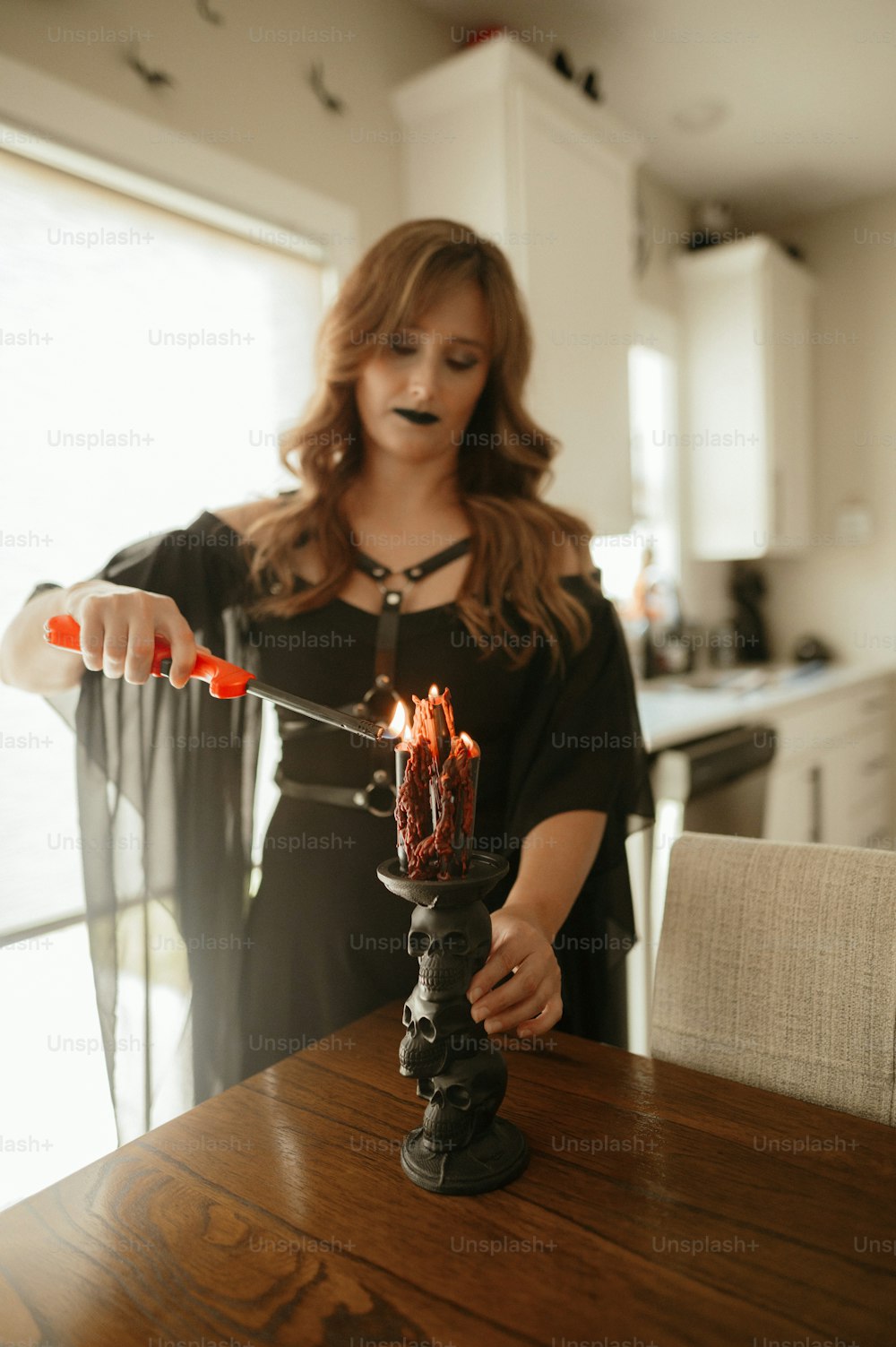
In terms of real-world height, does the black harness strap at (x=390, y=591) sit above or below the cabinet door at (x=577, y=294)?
below

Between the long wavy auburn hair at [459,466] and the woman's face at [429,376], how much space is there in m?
0.02

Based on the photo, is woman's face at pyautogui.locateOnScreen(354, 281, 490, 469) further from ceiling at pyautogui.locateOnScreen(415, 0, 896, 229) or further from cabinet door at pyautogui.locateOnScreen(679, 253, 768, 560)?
cabinet door at pyautogui.locateOnScreen(679, 253, 768, 560)

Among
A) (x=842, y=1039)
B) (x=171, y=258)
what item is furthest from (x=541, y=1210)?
(x=171, y=258)

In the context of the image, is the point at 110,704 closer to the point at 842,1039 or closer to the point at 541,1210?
the point at 541,1210

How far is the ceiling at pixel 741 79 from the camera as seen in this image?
2.26 m

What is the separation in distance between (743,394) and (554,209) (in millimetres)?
1539

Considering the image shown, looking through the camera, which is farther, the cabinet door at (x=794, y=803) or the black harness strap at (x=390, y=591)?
the cabinet door at (x=794, y=803)

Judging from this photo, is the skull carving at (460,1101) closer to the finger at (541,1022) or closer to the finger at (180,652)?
the finger at (541,1022)

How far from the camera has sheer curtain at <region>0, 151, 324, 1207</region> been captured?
1477 mm

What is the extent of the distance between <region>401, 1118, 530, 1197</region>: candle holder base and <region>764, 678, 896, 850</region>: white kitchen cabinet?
Result: 207 cm

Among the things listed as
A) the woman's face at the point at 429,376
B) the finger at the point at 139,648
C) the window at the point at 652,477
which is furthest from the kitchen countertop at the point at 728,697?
the finger at the point at 139,648

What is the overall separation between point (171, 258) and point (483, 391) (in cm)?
83

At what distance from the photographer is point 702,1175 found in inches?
25.7

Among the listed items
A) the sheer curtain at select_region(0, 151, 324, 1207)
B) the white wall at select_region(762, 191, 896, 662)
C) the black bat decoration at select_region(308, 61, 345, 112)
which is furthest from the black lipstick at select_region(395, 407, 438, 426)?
the white wall at select_region(762, 191, 896, 662)
